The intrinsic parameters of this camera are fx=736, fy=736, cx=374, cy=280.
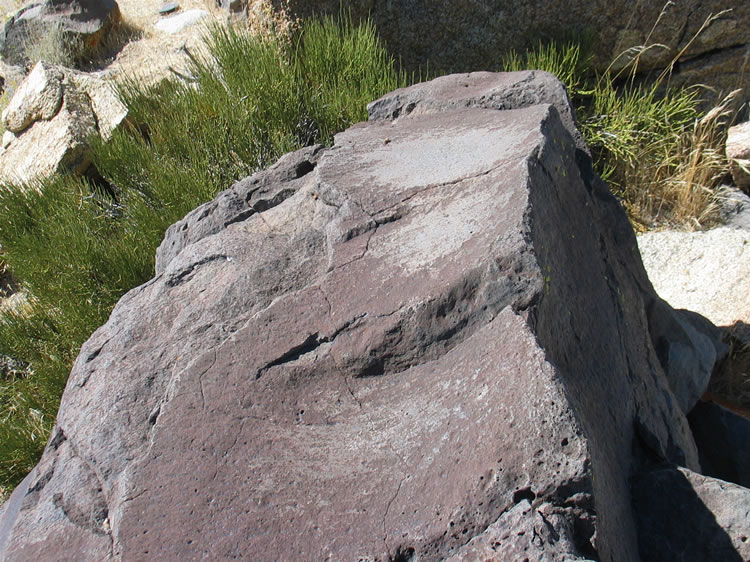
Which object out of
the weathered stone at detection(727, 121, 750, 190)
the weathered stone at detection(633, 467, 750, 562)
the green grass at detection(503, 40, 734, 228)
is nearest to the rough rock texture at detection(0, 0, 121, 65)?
the green grass at detection(503, 40, 734, 228)

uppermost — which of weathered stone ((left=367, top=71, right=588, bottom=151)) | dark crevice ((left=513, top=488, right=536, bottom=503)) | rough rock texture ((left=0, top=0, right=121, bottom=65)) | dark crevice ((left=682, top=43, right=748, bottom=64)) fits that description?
dark crevice ((left=513, top=488, right=536, bottom=503))

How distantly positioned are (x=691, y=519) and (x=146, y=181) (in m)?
3.07

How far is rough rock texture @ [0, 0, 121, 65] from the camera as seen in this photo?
579 cm

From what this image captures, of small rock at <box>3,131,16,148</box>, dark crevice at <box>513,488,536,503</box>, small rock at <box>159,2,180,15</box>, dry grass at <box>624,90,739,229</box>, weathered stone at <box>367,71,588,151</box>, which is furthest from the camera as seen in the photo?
small rock at <box>159,2,180,15</box>

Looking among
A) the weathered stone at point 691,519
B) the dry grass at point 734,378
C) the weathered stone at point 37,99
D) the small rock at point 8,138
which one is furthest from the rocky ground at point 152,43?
the weathered stone at point 691,519

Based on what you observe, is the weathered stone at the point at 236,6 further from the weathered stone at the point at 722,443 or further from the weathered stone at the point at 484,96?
the weathered stone at the point at 722,443

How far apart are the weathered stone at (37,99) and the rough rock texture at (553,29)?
6.43 feet

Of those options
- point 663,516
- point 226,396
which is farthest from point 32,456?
point 663,516

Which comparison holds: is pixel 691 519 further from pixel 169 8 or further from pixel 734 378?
pixel 169 8

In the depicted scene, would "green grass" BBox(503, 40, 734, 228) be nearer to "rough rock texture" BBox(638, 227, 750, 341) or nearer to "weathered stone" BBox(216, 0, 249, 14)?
"rough rock texture" BBox(638, 227, 750, 341)

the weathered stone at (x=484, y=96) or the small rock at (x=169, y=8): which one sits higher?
the weathered stone at (x=484, y=96)

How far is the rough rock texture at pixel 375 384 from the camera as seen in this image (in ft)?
4.28

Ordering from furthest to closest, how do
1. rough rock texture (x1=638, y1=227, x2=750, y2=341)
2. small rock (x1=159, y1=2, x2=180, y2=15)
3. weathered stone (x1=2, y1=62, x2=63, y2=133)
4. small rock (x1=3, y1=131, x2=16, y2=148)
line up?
small rock (x1=159, y1=2, x2=180, y2=15) → small rock (x1=3, y1=131, x2=16, y2=148) → weathered stone (x1=2, y1=62, x2=63, y2=133) → rough rock texture (x1=638, y1=227, x2=750, y2=341)

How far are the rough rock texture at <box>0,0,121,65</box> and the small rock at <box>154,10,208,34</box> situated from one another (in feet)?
1.18
